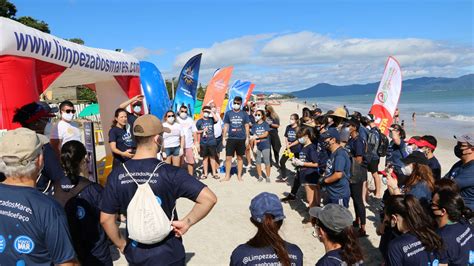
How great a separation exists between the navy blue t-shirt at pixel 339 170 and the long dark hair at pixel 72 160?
9.48ft

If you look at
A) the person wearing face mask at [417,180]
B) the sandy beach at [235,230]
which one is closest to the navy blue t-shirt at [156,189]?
the person wearing face mask at [417,180]

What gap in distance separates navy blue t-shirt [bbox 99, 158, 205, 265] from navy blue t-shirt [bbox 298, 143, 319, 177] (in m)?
3.63

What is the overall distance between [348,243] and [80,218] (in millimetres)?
1835

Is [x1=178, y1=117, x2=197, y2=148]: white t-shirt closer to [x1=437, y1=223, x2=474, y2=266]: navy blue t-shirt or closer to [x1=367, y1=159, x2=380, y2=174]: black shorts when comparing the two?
[x1=367, y1=159, x2=380, y2=174]: black shorts

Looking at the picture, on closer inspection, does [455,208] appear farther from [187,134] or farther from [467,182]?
[187,134]

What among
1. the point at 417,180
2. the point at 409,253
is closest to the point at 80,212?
the point at 409,253

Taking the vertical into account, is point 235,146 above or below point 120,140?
below

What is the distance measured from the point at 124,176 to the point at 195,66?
874 centimetres

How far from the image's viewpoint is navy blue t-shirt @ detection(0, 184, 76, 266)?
1.76 meters

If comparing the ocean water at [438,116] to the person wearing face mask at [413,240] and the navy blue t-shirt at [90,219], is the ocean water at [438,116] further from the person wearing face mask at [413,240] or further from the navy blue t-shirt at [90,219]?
the navy blue t-shirt at [90,219]

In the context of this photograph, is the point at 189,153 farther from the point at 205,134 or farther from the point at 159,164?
the point at 159,164

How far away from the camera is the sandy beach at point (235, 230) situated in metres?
4.56

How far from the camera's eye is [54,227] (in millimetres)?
1779

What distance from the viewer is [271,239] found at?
217 cm
